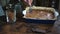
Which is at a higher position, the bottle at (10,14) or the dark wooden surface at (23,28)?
the bottle at (10,14)

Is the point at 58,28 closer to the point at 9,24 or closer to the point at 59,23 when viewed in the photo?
the point at 59,23

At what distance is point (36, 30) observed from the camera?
46.1 inches

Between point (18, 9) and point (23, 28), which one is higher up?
point (18, 9)

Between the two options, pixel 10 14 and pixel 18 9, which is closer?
pixel 10 14

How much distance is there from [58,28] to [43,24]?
0.12 m

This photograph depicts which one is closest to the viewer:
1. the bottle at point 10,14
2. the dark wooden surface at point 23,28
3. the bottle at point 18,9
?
the dark wooden surface at point 23,28

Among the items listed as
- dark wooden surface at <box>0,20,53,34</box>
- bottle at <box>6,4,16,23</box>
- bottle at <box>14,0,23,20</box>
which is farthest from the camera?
bottle at <box>14,0,23,20</box>

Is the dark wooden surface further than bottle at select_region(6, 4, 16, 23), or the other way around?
bottle at select_region(6, 4, 16, 23)

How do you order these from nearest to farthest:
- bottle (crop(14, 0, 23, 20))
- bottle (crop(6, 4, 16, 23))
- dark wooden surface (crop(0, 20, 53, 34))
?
dark wooden surface (crop(0, 20, 53, 34)), bottle (crop(6, 4, 16, 23)), bottle (crop(14, 0, 23, 20))

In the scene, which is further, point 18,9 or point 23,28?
point 18,9

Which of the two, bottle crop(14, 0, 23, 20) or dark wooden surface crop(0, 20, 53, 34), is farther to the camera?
bottle crop(14, 0, 23, 20)

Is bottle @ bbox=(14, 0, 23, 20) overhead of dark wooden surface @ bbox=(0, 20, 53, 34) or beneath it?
overhead

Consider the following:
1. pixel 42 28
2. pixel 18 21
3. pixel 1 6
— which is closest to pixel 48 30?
pixel 42 28

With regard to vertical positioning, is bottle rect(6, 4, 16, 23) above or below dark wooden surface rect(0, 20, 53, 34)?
above
